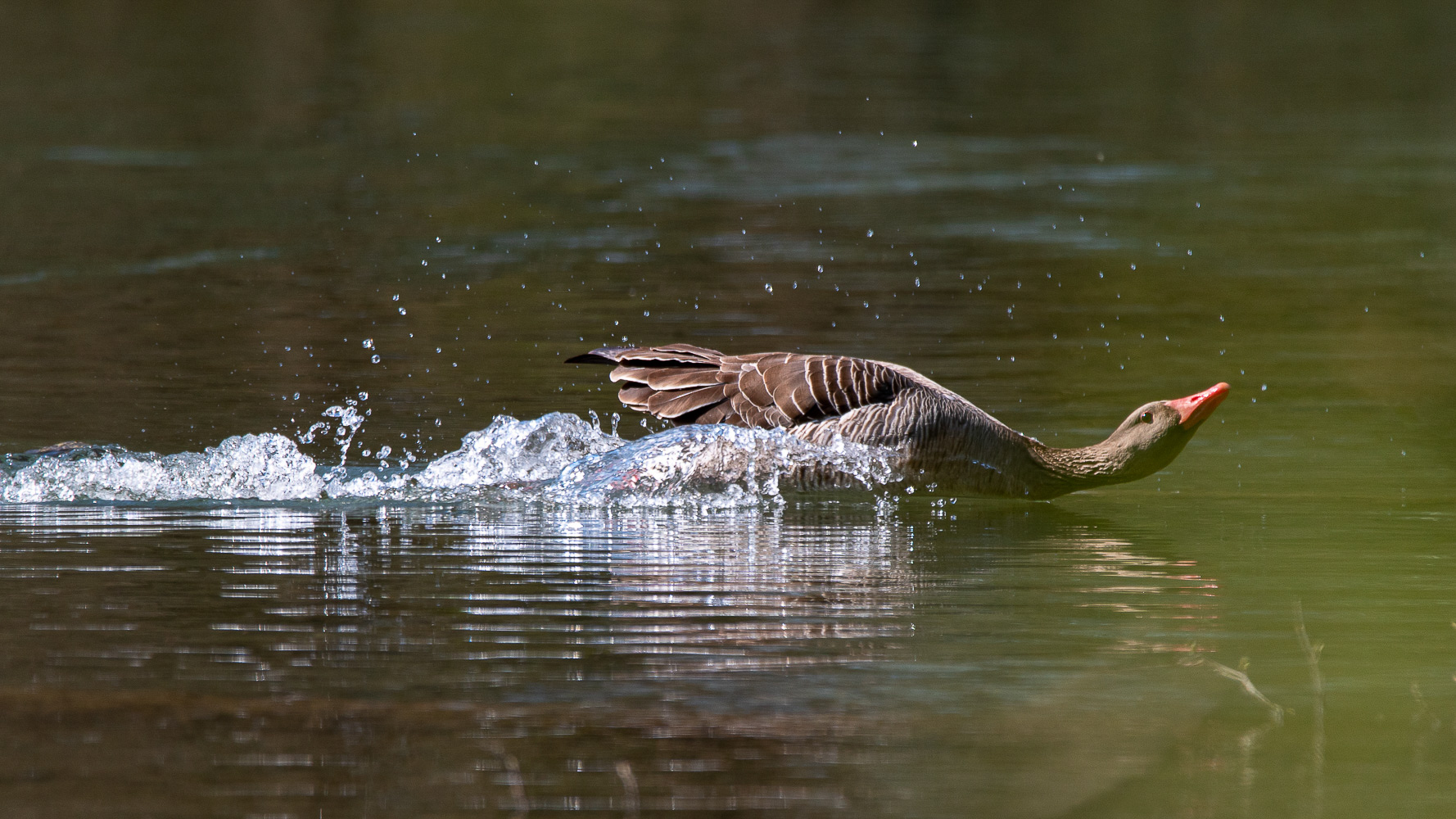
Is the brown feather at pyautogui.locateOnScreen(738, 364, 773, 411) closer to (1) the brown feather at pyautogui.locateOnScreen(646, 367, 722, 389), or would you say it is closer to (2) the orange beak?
(1) the brown feather at pyautogui.locateOnScreen(646, 367, 722, 389)

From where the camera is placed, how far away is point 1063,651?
268 inches

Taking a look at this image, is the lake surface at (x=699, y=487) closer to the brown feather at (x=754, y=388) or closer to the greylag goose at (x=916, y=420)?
the greylag goose at (x=916, y=420)

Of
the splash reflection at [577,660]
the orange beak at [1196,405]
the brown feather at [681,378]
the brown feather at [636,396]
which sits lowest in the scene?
the splash reflection at [577,660]

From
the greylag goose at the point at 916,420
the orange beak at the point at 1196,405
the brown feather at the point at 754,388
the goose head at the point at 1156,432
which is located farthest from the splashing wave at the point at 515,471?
the orange beak at the point at 1196,405

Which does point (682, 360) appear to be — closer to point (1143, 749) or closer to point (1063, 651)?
point (1063, 651)

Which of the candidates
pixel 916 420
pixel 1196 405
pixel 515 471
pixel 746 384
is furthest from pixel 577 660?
pixel 1196 405

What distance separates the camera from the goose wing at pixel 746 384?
10477 mm

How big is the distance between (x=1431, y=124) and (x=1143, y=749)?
25.9 meters

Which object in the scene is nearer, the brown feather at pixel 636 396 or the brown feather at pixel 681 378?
the brown feather at pixel 681 378

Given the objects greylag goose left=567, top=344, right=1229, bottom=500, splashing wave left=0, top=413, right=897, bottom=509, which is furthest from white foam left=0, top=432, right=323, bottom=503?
greylag goose left=567, top=344, right=1229, bottom=500

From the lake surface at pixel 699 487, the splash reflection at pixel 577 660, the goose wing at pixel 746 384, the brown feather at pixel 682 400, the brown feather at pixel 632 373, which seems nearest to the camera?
the splash reflection at pixel 577 660

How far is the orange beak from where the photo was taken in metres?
10.3

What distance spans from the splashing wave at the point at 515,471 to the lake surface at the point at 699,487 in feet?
0.15

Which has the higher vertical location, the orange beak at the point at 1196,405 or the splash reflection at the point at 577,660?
the orange beak at the point at 1196,405
